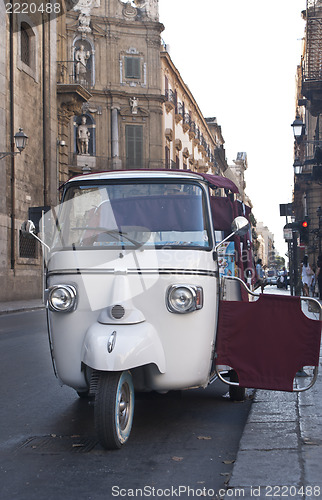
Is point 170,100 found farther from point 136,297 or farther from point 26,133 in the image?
point 136,297

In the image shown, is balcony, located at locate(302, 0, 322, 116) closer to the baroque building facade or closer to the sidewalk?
the baroque building facade

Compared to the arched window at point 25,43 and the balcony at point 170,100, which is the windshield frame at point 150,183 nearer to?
the arched window at point 25,43

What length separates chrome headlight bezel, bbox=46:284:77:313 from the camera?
4.82m

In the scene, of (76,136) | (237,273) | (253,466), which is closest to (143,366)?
(253,466)

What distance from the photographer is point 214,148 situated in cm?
7419

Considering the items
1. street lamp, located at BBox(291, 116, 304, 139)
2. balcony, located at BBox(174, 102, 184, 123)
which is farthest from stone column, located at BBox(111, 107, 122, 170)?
street lamp, located at BBox(291, 116, 304, 139)

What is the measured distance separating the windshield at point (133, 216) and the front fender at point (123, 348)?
2.42ft

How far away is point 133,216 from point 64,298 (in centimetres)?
96

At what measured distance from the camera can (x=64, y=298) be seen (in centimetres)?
484

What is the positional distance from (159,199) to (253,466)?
7.69ft

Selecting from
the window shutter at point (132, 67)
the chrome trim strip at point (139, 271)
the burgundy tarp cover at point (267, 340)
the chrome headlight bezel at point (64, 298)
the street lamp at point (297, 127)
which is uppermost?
the window shutter at point (132, 67)

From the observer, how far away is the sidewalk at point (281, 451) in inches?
138

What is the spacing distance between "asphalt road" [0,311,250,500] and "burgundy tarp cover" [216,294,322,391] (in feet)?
1.70

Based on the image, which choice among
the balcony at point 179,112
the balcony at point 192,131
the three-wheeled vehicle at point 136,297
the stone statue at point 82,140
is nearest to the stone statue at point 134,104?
the stone statue at point 82,140
